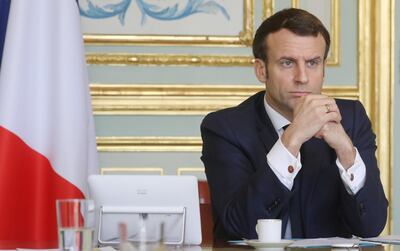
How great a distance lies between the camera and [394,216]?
427cm

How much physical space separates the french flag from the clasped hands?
1193mm

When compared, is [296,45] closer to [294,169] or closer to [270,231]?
[294,169]

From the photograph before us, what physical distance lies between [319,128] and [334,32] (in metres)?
1.78

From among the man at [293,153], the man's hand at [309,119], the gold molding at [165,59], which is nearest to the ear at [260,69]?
the man at [293,153]

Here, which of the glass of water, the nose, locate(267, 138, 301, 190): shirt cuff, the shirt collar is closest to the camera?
the glass of water

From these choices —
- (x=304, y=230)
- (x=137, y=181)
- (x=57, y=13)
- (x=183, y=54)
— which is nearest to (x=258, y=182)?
(x=304, y=230)

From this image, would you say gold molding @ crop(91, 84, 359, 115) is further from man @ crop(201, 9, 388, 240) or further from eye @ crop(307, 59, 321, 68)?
eye @ crop(307, 59, 321, 68)

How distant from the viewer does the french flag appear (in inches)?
134

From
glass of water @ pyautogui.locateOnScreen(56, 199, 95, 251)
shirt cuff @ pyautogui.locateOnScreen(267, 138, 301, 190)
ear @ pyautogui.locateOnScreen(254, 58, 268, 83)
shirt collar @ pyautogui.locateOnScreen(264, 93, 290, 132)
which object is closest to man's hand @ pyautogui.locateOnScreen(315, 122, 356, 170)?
shirt cuff @ pyautogui.locateOnScreen(267, 138, 301, 190)

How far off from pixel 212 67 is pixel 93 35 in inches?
23.6

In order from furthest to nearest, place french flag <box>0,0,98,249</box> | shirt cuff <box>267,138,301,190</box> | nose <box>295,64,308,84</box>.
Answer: french flag <box>0,0,98,249</box>, nose <box>295,64,308,84</box>, shirt cuff <box>267,138,301,190</box>

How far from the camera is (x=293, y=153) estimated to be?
100 inches

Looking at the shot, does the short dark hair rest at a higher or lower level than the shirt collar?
higher

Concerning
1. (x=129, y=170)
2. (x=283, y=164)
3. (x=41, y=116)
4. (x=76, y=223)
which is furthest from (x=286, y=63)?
(x=129, y=170)
